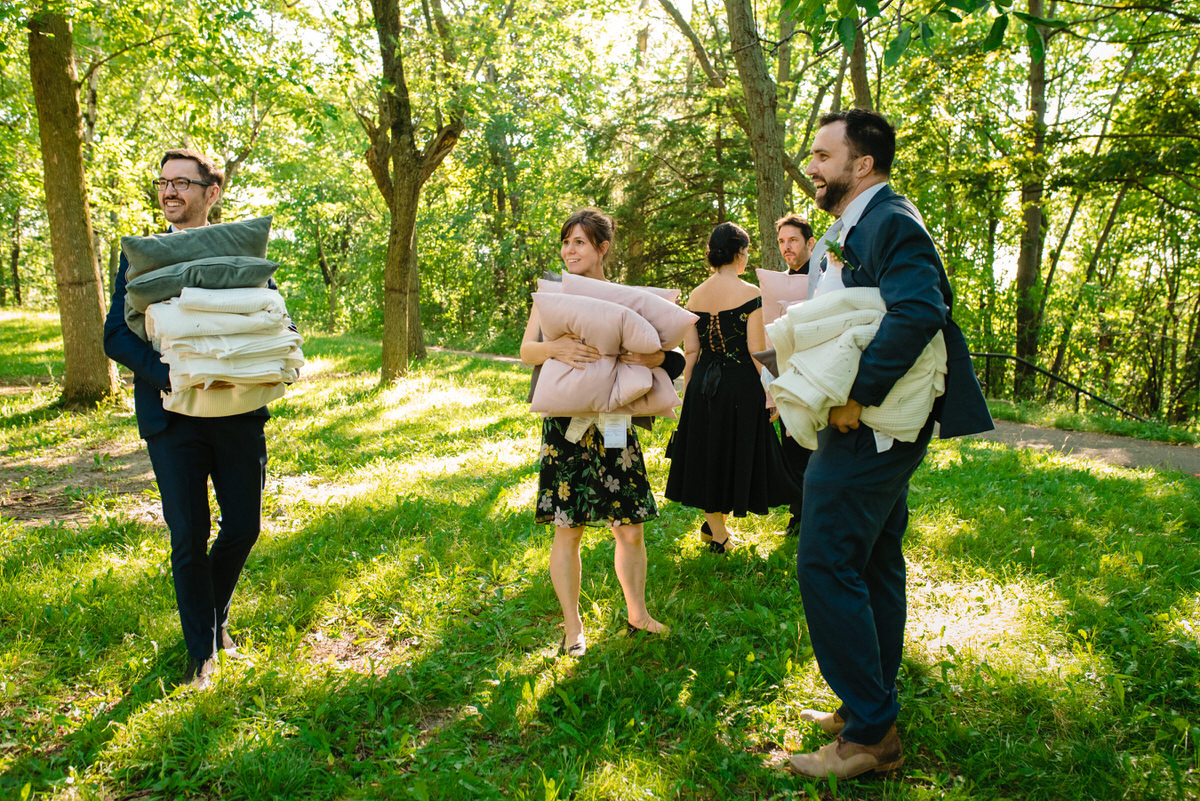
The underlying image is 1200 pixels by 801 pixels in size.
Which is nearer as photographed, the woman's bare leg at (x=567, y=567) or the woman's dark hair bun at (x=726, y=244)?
the woman's bare leg at (x=567, y=567)

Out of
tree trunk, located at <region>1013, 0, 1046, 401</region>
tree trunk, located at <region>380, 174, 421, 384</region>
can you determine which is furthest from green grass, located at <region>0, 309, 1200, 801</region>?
tree trunk, located at <region>1013, 0, 1046, 401</region>

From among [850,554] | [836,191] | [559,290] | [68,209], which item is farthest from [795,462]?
[68,209]

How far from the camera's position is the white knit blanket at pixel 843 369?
2.27 m

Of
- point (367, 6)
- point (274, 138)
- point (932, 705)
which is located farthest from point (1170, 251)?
point (274, 138)

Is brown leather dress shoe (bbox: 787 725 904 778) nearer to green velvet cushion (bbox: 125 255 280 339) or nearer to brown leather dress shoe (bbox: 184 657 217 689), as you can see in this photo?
brown leather dress shoe (bbox: 184 657 217 689)

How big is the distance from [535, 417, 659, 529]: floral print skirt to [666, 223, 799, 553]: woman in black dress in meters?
1.24

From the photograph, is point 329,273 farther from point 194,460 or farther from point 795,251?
point 194,460

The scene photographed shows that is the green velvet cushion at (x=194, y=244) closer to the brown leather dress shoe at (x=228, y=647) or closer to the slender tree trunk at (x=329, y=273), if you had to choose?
the brown leather dress shoe at (x=228, y=647)

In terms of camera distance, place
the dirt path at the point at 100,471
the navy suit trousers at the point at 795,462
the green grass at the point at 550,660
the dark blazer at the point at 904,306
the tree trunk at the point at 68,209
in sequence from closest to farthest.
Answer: the dark blazer at the point at 904,306
the green grass at the point at 550,660
the navy suit trousers at the point at 795,462
the dirt path at the point at 100,471
the tree trunk at the point at 68,209

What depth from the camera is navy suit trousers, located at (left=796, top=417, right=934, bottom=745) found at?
7.79 ft

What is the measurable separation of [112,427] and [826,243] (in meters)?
8.30

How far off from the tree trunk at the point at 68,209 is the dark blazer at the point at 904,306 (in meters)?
9.41

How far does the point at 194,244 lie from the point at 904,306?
9.06ft

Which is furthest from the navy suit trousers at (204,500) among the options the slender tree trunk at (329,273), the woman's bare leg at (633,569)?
the slender tree trunk at (329,273)
